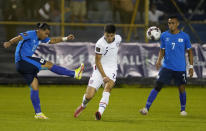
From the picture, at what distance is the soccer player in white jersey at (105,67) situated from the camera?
461 inches

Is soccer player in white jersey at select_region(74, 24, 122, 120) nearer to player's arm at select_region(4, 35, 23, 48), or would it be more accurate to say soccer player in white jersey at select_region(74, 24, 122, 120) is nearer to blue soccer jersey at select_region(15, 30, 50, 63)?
blue soccer jersey at select_region(15, 30, 50, 63)

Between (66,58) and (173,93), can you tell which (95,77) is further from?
(66,58)

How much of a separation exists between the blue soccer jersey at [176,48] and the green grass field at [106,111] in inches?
44.1

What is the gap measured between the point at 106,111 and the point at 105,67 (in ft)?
6.18

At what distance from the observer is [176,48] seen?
13.0 meters

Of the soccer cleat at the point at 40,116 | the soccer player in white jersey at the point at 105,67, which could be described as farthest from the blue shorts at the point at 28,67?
the soccer player in white jersey at the point at 105,67

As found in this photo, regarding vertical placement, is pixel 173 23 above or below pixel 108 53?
above

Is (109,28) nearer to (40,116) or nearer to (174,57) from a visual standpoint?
(174,57)

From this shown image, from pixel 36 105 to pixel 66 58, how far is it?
27.2 ft

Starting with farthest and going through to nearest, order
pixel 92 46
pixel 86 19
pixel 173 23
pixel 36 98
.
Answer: pixel 86 19, pixel 92 46, pixel 173 23, pixel 36 98

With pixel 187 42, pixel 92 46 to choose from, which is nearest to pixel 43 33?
pixel 187 42

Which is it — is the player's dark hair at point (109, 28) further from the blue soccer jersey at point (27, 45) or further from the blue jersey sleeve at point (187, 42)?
the blue jersey sleeve at point (187, 42)

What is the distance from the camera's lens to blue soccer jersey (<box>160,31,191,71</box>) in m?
12.9

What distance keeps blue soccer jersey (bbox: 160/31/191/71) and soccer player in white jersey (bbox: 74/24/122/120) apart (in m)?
1.42
